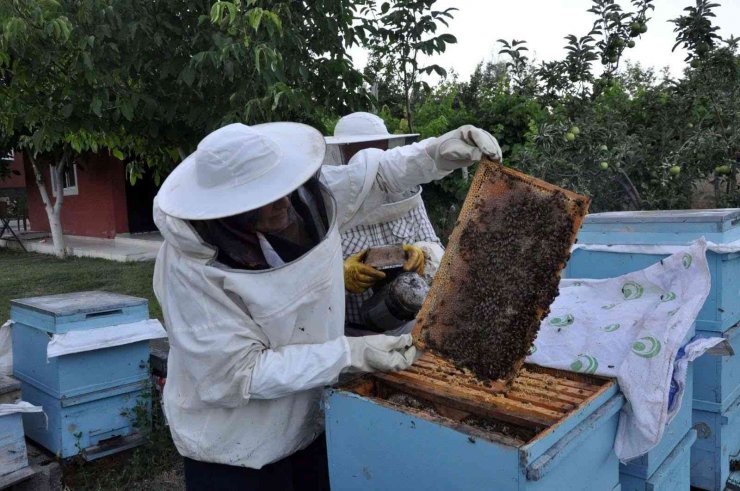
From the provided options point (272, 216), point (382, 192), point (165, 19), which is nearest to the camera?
point (272, 216)

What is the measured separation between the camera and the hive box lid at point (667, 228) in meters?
2.19

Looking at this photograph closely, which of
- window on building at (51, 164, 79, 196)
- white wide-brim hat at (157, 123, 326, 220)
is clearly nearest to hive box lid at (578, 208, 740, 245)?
white wide-brim hat at (157, 123, 326, 220)

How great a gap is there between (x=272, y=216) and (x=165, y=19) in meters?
2.76

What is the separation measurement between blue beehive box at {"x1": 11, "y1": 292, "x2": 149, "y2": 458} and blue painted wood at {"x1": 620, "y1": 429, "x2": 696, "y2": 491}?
102 inches

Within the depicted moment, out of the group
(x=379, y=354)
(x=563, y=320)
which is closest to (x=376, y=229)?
(x=563, y=320)

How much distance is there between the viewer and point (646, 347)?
5.74 feet

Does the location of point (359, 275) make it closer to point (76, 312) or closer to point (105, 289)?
point (76, 312)

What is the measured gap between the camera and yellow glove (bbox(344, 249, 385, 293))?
2.27m

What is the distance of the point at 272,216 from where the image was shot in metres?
1.64

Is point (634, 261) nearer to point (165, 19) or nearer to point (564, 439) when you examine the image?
point (564, 439)

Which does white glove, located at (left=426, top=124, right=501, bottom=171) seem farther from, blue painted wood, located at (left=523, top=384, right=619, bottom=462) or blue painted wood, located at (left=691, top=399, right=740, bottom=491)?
blue painted wood, located at (left=691, top=399, right=740, bottom=491)

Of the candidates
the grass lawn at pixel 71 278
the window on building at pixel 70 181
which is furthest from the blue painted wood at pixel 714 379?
the window on building at pixel 70 181

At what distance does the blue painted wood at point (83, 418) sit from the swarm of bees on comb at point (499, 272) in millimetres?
2244

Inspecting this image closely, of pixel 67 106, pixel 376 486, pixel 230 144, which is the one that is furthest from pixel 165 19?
pixel 376 486
